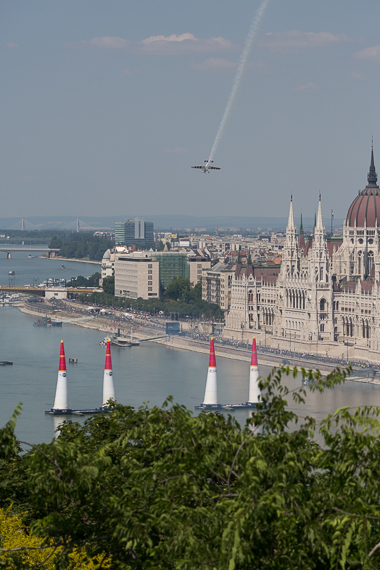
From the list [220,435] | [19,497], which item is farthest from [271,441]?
[19,497]

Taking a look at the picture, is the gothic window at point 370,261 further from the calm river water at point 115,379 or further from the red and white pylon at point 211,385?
the red and white pylon at point 211,385

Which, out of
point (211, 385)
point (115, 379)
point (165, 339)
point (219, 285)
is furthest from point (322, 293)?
point (219, 285)

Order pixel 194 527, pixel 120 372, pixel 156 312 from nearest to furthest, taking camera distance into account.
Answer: pixel 194 527, pixel 120 372, pixel 156 312

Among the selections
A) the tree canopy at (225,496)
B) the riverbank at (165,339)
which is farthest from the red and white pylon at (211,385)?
the tree canopy at (225,496)

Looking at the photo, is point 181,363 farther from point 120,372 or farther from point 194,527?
point 194,527

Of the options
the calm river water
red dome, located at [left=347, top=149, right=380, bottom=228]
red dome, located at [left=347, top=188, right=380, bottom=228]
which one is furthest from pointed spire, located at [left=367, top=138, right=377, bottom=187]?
the calm river water
